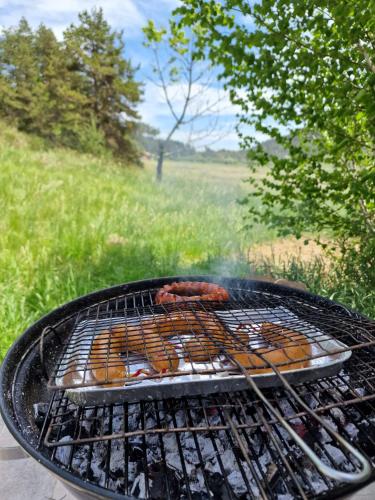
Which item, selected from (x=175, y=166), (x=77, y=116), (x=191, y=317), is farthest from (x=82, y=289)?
(x=77, y=116)

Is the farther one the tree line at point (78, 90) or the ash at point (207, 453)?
the tree line at point (78, 90)

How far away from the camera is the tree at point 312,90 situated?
2.16m

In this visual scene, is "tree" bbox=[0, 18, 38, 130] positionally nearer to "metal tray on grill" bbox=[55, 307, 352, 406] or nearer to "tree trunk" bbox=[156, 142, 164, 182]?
"tree trunk" bbox=[156, 142, 164, 182]

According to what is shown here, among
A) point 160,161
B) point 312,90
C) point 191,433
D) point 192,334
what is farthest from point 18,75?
point 191,433

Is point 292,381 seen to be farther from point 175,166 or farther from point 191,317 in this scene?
point 175,166

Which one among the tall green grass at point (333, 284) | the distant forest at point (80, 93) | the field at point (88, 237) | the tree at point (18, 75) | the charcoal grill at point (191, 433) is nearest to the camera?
the charcoal grill at point (191, 433)

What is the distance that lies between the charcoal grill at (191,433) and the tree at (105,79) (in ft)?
47.0

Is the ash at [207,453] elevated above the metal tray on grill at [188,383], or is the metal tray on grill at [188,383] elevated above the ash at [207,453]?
the metal tray on grill at [188,383]

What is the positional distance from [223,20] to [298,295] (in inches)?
73.5

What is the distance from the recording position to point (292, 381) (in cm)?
121

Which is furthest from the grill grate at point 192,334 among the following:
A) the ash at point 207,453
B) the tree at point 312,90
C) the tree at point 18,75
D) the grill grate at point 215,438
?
the tree at point 18,75

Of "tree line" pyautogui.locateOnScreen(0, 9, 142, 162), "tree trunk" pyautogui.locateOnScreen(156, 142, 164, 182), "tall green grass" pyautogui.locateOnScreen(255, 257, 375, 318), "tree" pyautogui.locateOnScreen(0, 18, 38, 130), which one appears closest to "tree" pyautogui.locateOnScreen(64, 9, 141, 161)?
"tree line" pyautogui.locateOnScreen(0, 9, 142, 162)

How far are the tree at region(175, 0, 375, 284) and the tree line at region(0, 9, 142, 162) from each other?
12.1m

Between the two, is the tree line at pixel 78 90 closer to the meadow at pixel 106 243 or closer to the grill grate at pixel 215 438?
the meadow at pixel 106 243
